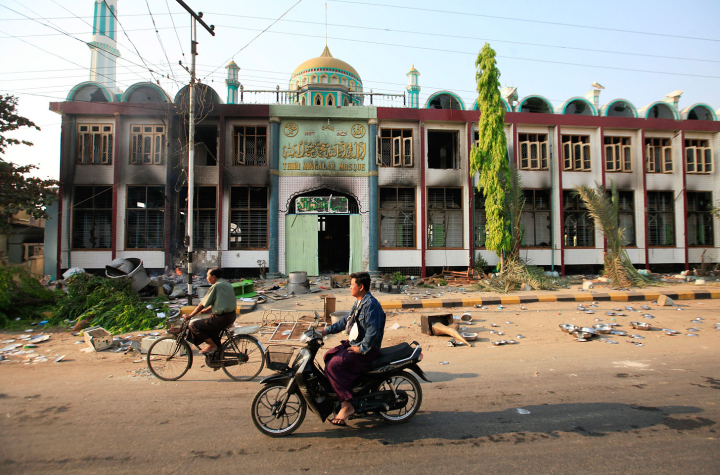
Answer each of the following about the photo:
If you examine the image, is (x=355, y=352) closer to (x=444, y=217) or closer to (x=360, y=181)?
(x=360, y=181)

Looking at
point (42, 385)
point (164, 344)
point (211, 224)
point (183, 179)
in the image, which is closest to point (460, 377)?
point (164, 344)

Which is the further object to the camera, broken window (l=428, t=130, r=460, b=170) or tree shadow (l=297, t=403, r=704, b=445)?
broken window (l=428, t=130, r=460, b=170)

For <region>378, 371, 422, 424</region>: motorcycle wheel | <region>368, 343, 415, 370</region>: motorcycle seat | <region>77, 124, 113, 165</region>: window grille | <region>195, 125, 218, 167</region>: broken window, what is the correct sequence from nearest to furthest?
<region>368, 343, 415, 370</region>: motorcycle seat, <region>378, 371, 422, 424</region>: motorcycle wheel, <region>77, 124, 113, 165</region>: window grille, <region>195, 125, 218, 167</region>: broken window

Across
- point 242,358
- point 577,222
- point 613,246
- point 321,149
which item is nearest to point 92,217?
point 321,149

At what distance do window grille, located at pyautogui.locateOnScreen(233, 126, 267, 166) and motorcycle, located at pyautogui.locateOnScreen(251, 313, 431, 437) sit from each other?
43.2 feet

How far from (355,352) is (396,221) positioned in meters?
12.8

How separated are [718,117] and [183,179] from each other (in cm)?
2663

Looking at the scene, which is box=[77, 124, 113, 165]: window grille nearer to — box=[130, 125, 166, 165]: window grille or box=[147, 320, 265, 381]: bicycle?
box=[130, 125, 166, 165]: window grille

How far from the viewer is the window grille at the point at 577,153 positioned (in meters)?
16.9

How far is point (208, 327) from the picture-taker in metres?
4.96

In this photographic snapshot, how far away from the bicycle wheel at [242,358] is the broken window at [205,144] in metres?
12.5

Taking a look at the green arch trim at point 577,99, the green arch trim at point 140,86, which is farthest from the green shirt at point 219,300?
the green arch trim at point 577,99

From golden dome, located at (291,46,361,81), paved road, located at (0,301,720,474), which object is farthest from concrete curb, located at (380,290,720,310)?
golden dome, located at (291,46,361,81)

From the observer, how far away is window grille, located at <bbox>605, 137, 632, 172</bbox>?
17.2 meters
